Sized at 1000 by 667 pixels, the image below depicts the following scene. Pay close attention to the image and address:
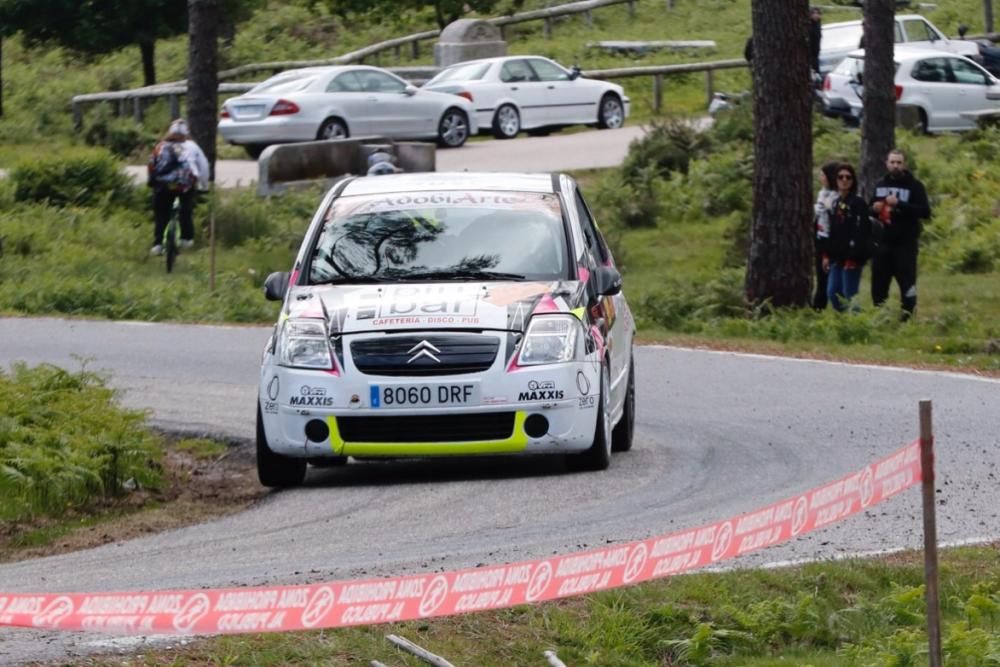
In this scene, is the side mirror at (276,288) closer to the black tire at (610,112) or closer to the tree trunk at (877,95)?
the tree trunk at (877,95)

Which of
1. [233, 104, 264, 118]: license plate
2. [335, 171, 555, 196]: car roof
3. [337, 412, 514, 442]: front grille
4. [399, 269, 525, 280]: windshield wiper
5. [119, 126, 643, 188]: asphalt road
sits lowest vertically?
[119, 126, 643, 188]: asphalt road

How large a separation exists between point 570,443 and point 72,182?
62.3ft

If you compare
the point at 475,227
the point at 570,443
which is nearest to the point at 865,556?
the point at 570,443

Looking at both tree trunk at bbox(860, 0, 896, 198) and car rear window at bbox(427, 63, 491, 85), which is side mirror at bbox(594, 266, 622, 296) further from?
car rear window at bbox(427, 63, 491, 85)

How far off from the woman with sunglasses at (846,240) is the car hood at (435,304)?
7226 mm

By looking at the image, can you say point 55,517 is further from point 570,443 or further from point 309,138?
point 309,138

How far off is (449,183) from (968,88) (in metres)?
23.5

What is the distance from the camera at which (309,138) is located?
107 ft

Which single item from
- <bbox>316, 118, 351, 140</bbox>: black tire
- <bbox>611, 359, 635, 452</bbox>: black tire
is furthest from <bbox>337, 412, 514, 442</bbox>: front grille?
<bbox>316, 118, 351, 140</bbox>: black tire

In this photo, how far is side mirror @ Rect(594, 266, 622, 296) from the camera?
37.0 ft

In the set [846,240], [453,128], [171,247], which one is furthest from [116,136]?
[846,240]

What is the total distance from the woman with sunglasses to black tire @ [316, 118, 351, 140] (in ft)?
51.7

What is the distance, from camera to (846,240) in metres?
17.9

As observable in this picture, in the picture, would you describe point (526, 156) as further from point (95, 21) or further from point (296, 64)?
point (95, 21)
